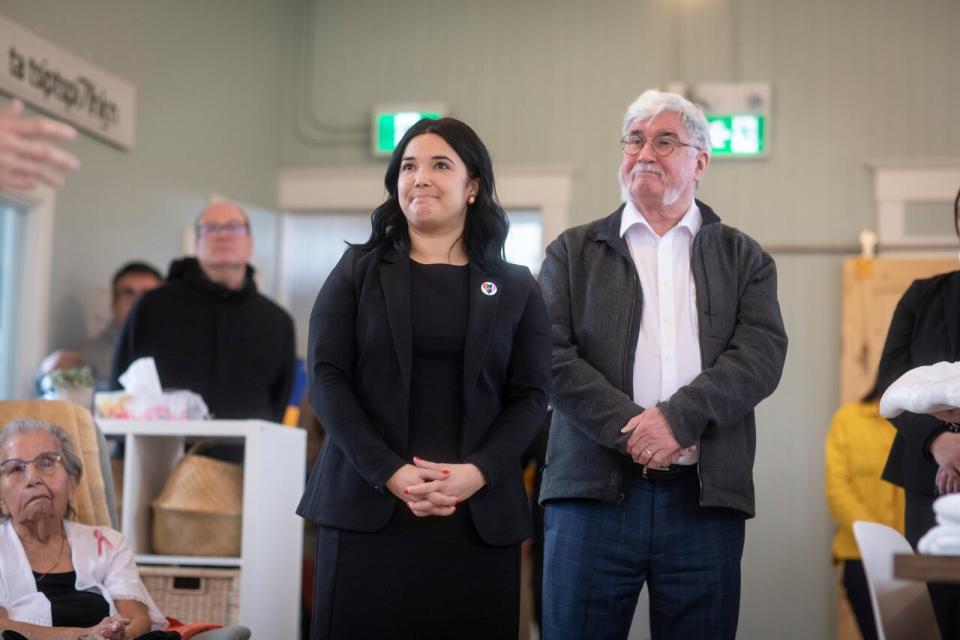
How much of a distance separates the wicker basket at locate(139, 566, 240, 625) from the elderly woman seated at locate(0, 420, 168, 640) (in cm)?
68

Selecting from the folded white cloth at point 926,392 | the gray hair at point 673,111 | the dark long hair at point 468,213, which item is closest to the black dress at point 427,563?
the dark long hair at point 468,213

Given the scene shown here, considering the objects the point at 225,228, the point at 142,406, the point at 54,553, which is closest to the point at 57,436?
the point at 54,553

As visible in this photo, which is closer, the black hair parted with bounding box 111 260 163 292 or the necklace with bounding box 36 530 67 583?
the necklace with bounding box 36 530 67 583

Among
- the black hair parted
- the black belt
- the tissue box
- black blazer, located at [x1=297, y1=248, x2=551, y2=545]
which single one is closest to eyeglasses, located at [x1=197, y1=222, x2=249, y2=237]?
the black hair parted

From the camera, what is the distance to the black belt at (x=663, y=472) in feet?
8.22

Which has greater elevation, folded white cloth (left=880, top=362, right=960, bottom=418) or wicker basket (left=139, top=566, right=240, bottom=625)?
folded white cloth (left=880, top=362, right=960, bottom=418)

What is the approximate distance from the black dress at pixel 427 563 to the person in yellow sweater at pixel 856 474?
263 centimetres

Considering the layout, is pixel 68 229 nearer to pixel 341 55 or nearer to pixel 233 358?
pixel 233 358

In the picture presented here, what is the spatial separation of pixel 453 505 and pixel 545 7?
202 inches

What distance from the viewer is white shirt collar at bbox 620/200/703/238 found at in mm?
2715

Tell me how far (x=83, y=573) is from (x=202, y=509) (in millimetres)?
773

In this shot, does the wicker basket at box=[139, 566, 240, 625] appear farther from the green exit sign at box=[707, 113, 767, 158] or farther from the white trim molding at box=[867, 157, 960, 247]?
the white trim molding at box=[867, 157, 960, 247]

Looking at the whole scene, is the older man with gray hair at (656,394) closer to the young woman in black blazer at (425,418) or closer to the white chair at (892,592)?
the young woman in black blazer at (425,418)

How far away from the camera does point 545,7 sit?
6957 mm
